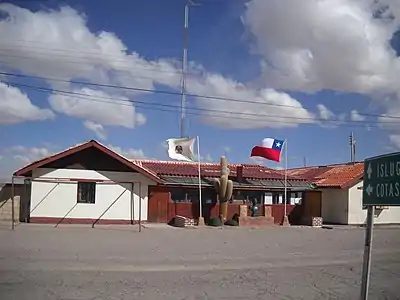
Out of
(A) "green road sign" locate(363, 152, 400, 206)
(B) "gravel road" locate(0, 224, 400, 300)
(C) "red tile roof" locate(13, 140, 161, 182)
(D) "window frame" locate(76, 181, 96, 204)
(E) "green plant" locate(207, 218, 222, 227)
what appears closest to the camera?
(A) "green road sign" locate(363, 152, 400, 206)

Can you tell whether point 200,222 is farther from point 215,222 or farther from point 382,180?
point 382,180

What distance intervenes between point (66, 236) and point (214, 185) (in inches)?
592

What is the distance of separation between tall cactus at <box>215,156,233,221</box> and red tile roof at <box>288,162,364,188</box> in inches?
352

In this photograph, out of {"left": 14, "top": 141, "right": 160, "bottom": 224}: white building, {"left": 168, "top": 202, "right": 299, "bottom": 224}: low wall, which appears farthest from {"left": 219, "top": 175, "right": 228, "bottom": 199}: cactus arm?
{"left": 14, "top": 141, "right": 160, "bottom": 224}: white building

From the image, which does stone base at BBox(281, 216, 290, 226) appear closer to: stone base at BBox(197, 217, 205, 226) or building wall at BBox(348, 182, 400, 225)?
building wall at BBox(348, 182, 400, 225)

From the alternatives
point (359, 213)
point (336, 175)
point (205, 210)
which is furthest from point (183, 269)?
point (336, 175)

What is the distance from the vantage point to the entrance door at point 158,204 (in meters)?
35.8

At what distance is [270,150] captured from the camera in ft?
133

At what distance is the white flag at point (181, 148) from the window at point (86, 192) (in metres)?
Result: 6.06

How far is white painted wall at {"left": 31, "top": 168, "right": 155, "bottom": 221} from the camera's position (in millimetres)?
32844

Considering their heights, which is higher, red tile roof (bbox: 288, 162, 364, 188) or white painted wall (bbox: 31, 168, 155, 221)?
red tile roof (bbox: 288, 162, 364, 188)

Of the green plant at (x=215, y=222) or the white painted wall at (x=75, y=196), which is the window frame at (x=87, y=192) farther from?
the green plant at (x=215, y=222)

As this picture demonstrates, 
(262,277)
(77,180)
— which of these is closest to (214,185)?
(77,180)

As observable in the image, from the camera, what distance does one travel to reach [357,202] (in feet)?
134
